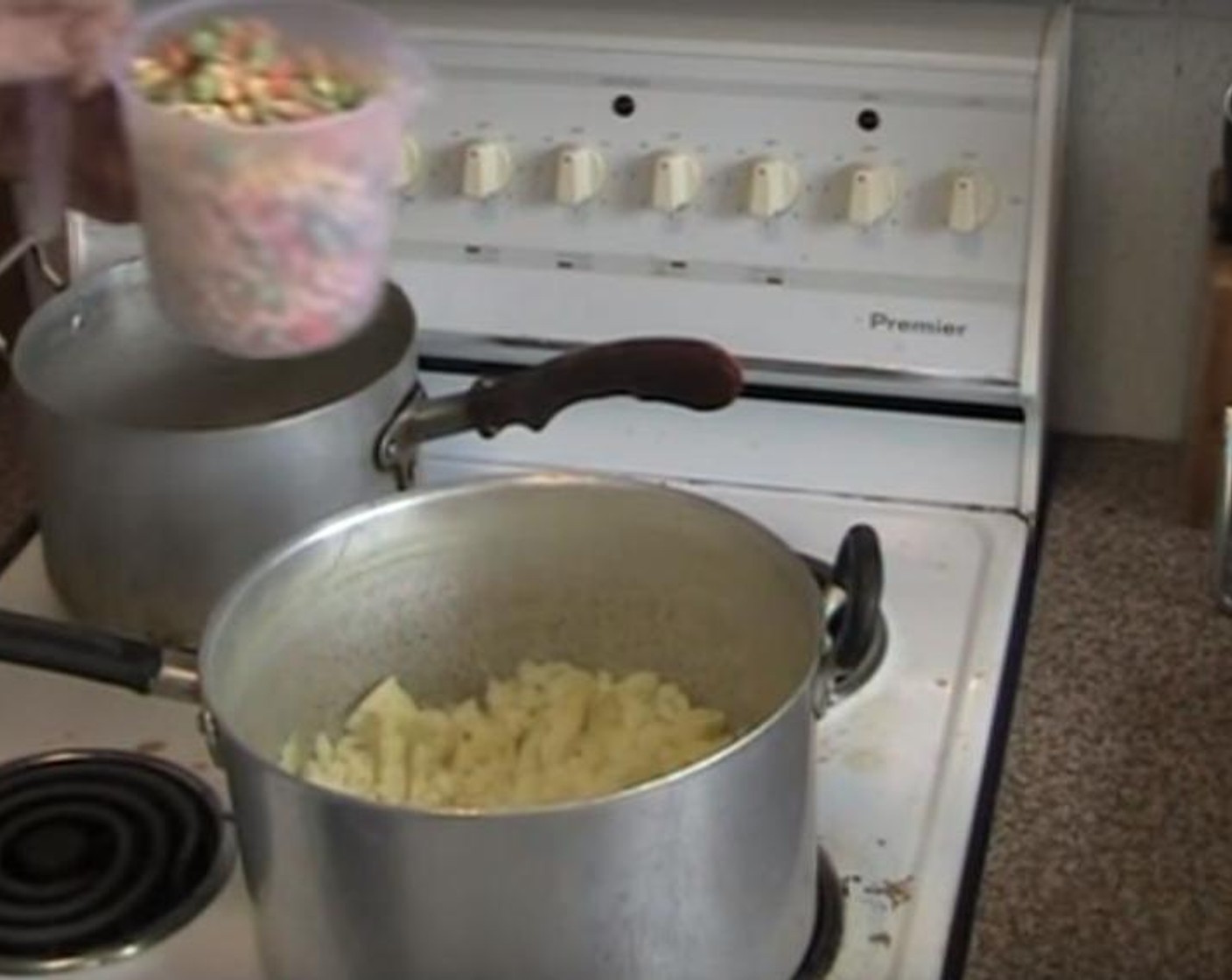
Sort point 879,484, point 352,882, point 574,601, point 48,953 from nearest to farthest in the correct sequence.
Answer: point 352,882 < point 48,953 < point 574,601 < point 879,484

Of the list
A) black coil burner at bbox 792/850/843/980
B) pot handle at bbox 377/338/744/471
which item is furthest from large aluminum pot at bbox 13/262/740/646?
black coil burner at bbox 792/850/843/980

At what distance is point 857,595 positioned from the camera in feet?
3.33

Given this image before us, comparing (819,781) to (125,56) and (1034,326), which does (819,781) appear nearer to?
(1034,326)

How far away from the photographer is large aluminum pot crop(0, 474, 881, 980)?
841mm

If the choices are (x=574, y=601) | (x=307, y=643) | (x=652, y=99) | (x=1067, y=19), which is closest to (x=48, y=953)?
(x=307, y=643)

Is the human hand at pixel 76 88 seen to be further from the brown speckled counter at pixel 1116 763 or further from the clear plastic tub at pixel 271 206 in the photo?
the brown speckled counter at pixel 1116 763

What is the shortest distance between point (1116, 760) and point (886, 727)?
10 cm

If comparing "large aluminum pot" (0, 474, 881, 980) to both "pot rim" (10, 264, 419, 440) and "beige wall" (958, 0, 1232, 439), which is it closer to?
"pot rim" (10, 264, 419, 440)

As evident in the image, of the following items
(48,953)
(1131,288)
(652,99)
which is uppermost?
(652,99)

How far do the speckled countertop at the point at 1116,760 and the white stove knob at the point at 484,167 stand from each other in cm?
32

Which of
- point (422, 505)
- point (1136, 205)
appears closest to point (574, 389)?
point (422, 505)

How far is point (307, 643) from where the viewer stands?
3.40 feet

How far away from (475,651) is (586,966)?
256 mm

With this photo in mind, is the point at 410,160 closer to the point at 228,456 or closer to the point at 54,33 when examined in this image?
the point at 228,456
